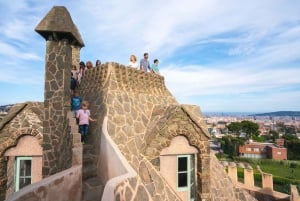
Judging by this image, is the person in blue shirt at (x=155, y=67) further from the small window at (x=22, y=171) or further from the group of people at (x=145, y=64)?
the small window at (x=22, y=171)

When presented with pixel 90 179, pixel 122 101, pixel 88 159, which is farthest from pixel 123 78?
pixel 90 179

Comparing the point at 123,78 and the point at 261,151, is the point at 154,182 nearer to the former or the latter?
the point at 123,78

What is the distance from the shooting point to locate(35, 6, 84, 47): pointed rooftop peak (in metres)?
7.91

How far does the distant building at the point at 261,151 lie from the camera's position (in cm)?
7319

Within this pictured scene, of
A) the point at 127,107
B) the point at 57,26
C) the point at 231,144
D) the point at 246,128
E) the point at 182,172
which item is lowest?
the point at 231,144

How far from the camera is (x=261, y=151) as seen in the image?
76562mm

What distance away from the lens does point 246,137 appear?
77.5 m

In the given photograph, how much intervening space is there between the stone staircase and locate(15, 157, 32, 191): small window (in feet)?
8.67

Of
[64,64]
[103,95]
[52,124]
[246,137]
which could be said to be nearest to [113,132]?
[103,95]

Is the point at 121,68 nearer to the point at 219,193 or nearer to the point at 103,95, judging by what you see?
the point at 103,95

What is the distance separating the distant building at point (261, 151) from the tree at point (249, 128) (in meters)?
3.49

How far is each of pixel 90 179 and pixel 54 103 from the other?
2723 mm

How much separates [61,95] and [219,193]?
23.6ft

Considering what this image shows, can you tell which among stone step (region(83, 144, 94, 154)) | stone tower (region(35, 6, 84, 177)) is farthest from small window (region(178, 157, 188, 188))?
stone tower (region(35, 6, 84, 177))
